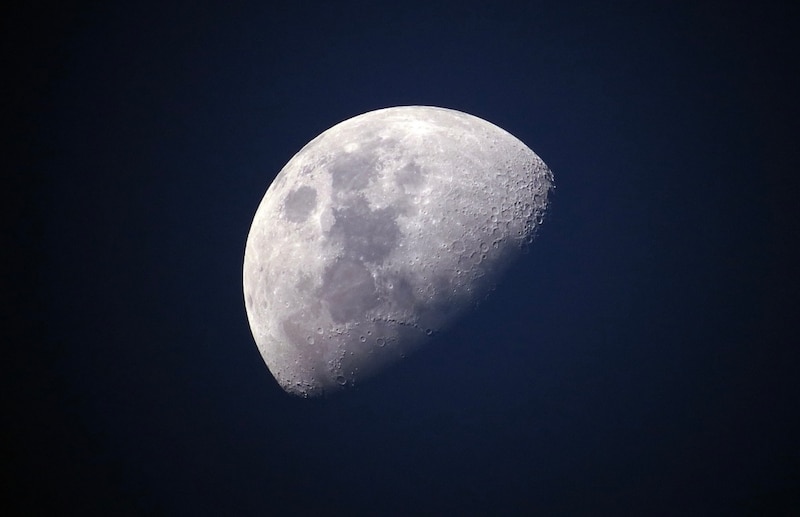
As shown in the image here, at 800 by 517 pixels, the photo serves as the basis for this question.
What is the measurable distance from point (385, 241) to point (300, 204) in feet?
2.46

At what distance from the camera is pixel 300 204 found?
4215mm

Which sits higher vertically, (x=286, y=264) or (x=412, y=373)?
(x=286, y=264)

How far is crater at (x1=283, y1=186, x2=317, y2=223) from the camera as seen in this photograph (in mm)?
4148

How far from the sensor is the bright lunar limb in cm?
378

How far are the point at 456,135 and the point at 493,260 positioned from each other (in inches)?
37.0

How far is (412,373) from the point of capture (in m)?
3.90

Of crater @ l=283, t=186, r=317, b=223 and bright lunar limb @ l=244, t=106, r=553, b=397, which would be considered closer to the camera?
bright lunar limb @ l=244, t=106, r=553, b=397

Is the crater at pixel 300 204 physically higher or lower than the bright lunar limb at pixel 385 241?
higher

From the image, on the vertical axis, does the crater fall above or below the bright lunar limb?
above

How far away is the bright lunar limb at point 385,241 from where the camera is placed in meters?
3.78

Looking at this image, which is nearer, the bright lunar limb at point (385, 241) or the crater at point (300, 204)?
the bright lunar limb at point (385, 241)

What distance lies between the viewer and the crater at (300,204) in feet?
13.6

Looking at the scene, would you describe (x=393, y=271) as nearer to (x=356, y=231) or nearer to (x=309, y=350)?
(x=356, y=231)

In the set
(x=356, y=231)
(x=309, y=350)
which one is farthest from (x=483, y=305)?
(x=309, y=350)
